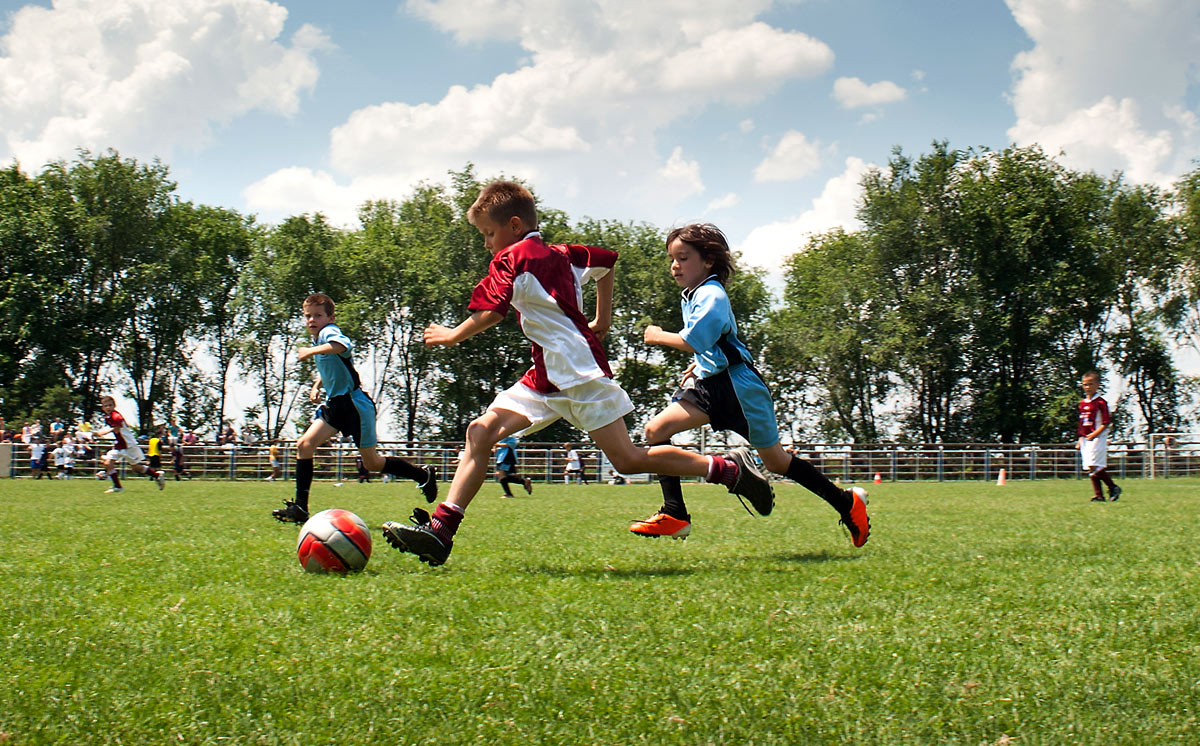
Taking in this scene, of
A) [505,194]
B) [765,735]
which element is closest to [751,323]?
[505,194]

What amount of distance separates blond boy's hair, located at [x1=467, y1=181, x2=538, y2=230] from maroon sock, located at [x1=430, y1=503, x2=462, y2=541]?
5.25ft

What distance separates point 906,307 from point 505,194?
38491 mm

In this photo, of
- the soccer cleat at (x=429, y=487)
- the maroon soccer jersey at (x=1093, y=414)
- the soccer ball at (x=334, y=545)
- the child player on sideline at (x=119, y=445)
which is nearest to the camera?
the soccer ball at (x=334, y=545)

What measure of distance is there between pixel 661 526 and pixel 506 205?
2470 mm

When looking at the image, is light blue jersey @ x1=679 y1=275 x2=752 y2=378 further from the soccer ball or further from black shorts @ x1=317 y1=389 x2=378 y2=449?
black shorts @ x1=317 y1=389 x2=378 y2=449

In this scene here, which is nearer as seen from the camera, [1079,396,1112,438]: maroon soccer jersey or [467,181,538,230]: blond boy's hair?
[467,181,538,230]: blond boy's hair

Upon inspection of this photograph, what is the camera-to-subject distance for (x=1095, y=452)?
1539 cm

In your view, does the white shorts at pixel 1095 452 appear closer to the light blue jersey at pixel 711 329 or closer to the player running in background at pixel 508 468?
the player running in background at pixel 508 468

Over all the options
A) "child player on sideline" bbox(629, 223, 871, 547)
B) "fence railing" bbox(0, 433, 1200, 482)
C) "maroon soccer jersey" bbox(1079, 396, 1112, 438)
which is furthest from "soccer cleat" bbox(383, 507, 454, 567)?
"fence railing" bbox(0, 433, 1200, 482)

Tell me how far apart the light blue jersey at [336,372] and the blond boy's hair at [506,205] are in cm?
350

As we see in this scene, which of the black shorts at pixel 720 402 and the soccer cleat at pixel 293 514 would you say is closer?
→ the black shorts at pixel 720 402

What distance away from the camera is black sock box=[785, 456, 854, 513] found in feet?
19.3

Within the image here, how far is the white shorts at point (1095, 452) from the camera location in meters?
15.3

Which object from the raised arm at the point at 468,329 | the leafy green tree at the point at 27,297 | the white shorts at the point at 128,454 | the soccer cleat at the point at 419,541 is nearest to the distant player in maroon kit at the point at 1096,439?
the raised arm at the point at 468,329
